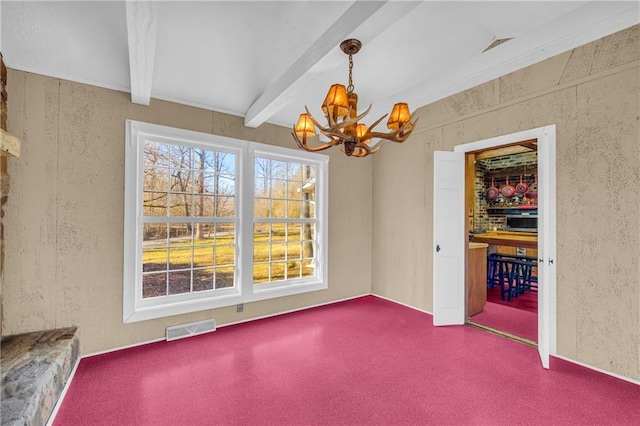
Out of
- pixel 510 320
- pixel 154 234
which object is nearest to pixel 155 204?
pixel 154 234

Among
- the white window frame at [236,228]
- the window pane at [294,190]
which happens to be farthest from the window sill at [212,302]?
the window pane at [294,190]

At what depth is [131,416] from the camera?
1.92m

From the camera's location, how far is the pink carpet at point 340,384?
1.94 m

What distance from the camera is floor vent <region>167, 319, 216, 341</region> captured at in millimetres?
3107

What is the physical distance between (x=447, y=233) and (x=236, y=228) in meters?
→ 2.66

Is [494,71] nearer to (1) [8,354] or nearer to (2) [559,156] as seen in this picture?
(2) [559,156]

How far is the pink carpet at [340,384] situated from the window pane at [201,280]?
0.59 meters

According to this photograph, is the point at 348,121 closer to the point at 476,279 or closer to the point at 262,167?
the point at 262,167

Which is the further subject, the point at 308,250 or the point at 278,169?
the point at 308,250

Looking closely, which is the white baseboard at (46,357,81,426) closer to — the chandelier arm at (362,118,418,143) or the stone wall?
the stone wall

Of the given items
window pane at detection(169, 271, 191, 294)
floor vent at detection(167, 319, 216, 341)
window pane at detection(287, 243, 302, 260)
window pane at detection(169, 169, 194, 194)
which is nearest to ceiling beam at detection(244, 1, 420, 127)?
window pane at detection(169, 169, 194, 194)

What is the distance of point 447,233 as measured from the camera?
11.8 ft

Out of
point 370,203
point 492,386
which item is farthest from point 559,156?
point 370,203

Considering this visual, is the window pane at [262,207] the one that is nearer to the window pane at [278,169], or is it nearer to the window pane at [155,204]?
the window pane at [278,169]
